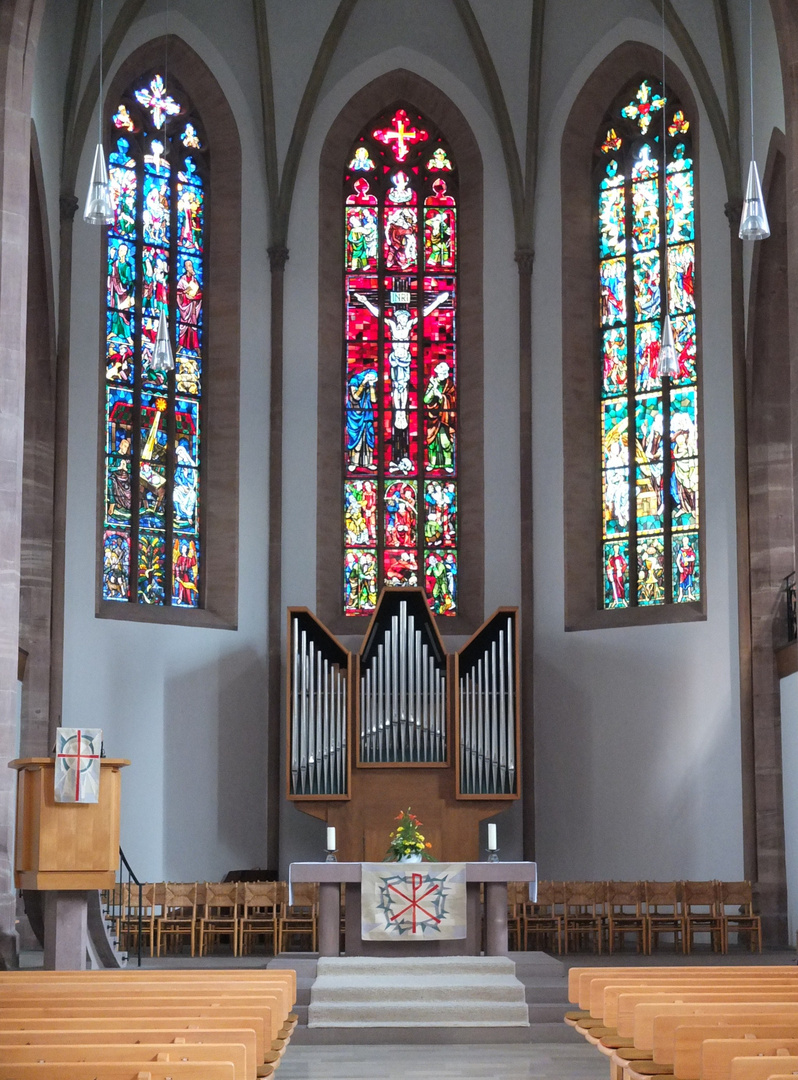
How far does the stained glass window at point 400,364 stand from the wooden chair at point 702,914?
5144 mm

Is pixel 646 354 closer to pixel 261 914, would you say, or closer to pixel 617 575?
pixel 617 575

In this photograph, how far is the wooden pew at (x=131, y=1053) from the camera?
520cm

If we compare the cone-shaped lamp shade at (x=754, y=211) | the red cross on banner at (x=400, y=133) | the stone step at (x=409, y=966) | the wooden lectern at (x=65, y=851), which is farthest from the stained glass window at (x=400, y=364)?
the wooden lectern at (x=65, y=851)

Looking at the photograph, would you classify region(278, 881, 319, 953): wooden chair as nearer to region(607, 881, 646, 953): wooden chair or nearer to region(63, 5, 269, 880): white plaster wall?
region(63, 5, 269, 880): white plaster wall

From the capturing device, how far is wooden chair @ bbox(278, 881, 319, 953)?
1634 centimetres

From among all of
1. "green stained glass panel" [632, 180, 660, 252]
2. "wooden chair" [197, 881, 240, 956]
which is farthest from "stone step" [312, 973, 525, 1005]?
"green stained glass panel" [632, 180, 660, 252]

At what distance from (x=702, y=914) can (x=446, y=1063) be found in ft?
23.3

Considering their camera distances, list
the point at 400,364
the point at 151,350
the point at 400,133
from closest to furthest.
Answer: the point at 151,350 < the point at 400,364 < the point at 400,133

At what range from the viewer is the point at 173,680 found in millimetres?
18812

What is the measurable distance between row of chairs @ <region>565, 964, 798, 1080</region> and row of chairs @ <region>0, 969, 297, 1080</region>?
1579 mm

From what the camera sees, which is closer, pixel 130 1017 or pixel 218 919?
pixel 130 1017

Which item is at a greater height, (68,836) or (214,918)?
(68,836)

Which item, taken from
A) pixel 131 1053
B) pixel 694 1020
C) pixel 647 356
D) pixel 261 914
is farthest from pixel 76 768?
pixel 647 356

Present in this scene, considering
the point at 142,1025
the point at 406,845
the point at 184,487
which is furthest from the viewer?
the point at 184,487
